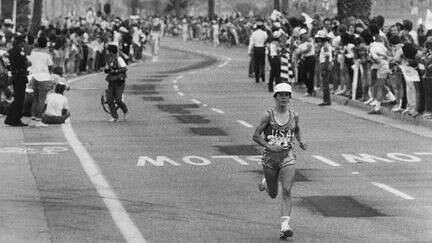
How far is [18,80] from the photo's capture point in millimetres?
29047

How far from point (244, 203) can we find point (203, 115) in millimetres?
15962

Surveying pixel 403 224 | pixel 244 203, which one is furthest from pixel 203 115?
pixel 403 224

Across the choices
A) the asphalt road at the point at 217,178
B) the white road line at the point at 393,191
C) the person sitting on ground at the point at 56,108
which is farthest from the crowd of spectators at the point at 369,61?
the white road line at the point at 393,191

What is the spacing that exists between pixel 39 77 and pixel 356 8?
20763 mm

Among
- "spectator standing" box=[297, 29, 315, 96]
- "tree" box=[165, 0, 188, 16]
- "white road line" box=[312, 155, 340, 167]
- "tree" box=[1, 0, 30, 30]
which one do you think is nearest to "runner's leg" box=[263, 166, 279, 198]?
"white road line" box=[312, 155, 340, 167]

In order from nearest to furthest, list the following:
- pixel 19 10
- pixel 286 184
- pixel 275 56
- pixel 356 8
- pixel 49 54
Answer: pixel 286 184, pixel 49 54, pixel 275 56, pixel 356 8, pixel 19 10

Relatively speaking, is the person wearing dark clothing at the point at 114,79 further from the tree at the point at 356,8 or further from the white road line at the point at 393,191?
the tree at the point at 356,8

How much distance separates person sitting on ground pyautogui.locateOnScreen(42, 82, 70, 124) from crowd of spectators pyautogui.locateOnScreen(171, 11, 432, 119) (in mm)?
7453

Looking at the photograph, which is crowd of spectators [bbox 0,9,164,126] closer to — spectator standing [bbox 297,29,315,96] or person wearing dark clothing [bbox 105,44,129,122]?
person wearing dark clothing [bbox 105,44,129,122]

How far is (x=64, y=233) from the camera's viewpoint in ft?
47.1

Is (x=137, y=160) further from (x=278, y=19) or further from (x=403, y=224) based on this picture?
(x=278, y=19)

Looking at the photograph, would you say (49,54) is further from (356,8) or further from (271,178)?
(356,8)

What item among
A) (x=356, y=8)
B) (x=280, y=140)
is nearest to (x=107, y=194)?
(x=280, y=140)

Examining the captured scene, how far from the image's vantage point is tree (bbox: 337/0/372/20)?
47.8 meters
